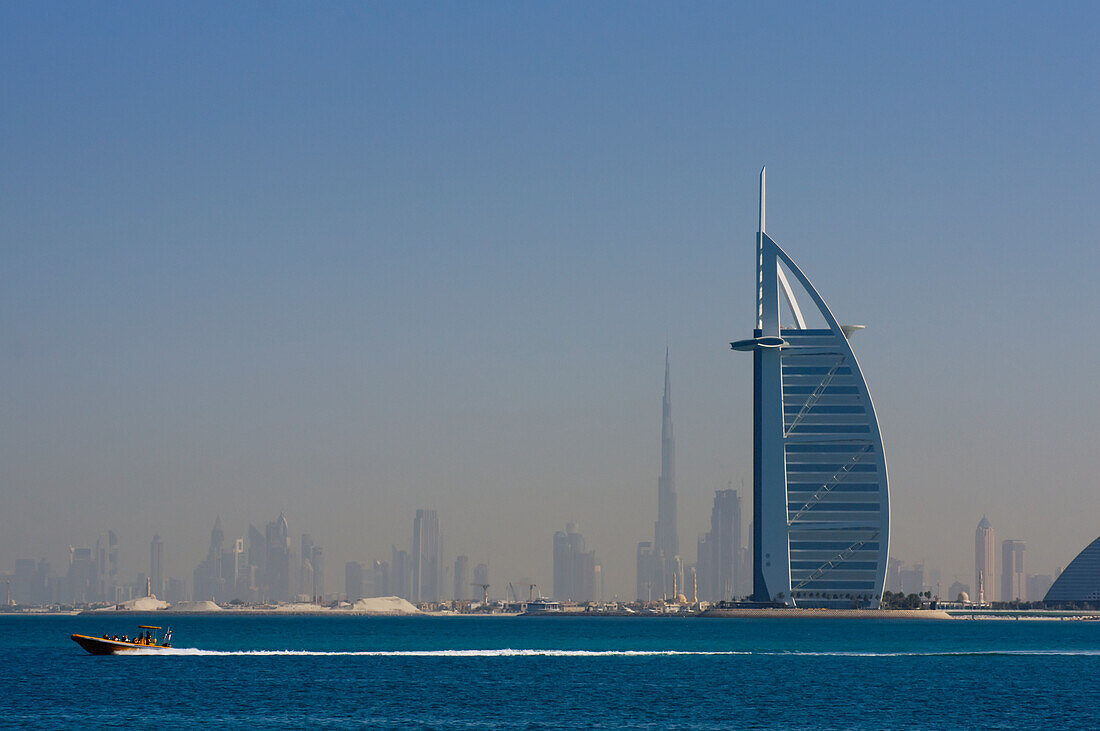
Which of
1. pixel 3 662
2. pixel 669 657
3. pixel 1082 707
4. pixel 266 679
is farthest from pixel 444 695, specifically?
pixel 3 662

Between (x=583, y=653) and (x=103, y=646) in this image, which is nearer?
(x=103, y=646)

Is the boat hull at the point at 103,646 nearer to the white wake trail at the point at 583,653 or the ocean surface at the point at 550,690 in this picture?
the ocean surface at the point at 550,690

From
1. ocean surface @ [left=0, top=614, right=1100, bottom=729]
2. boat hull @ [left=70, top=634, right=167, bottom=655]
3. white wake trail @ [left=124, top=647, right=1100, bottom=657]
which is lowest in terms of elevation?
white wake trail @ [left=124, top=647, right=1100, bottom=657]

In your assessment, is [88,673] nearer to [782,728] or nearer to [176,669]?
[176,669]

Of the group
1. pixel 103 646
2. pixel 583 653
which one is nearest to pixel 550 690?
pixel 103 646

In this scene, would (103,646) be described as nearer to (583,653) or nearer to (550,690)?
(550,690)

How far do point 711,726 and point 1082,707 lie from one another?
30177 mm

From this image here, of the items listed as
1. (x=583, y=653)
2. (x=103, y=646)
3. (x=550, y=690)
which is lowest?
(x=583, y=653)

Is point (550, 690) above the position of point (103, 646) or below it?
below

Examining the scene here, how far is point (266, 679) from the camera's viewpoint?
13112 cm

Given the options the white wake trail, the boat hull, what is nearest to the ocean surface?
the white wake trail

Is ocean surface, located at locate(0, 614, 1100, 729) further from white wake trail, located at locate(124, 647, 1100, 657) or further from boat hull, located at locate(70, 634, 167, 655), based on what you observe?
boat hull, located at locate(70, 634, 167, 655)

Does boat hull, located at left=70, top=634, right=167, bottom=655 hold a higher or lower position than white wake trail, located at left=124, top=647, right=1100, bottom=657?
higher

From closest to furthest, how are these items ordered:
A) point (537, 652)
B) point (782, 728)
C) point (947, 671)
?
1. point (782, 728)
2. point (947, 671)
3. point (537, 652)
